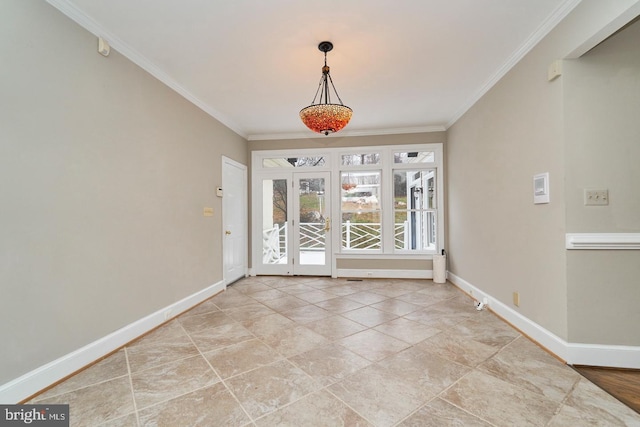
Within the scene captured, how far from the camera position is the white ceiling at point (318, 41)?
7.03ft

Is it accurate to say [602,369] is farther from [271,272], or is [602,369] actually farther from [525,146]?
[271,272]

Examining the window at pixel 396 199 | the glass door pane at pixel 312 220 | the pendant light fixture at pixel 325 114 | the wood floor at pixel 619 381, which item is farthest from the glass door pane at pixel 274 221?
the wood floor at pixel 619 381

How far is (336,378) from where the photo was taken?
2018mm

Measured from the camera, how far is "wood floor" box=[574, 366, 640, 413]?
1.75 m

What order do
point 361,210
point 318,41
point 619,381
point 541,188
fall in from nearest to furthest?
point 619,381, point 541,188, point 318,41, point 361,210

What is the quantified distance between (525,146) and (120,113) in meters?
3.76

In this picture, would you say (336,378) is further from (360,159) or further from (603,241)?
(360,159)

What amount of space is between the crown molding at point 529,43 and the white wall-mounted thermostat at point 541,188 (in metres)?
1.18

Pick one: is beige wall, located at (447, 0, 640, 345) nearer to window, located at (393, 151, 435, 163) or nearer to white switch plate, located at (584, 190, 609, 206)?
white switch plate, located at (584, 190, 609, 206)

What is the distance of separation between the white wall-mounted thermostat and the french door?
129 inches

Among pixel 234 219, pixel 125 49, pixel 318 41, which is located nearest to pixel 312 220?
pixel 234 219

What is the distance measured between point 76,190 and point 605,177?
158 inches

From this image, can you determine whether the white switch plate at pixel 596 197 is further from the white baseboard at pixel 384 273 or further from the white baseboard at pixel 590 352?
the white baseboard at pixel 384 273

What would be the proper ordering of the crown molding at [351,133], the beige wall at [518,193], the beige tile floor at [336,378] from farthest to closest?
1. the crown molding at [351,133]
2. the beige wall at [518,193]
3. the beige tile floor at [336,378]
